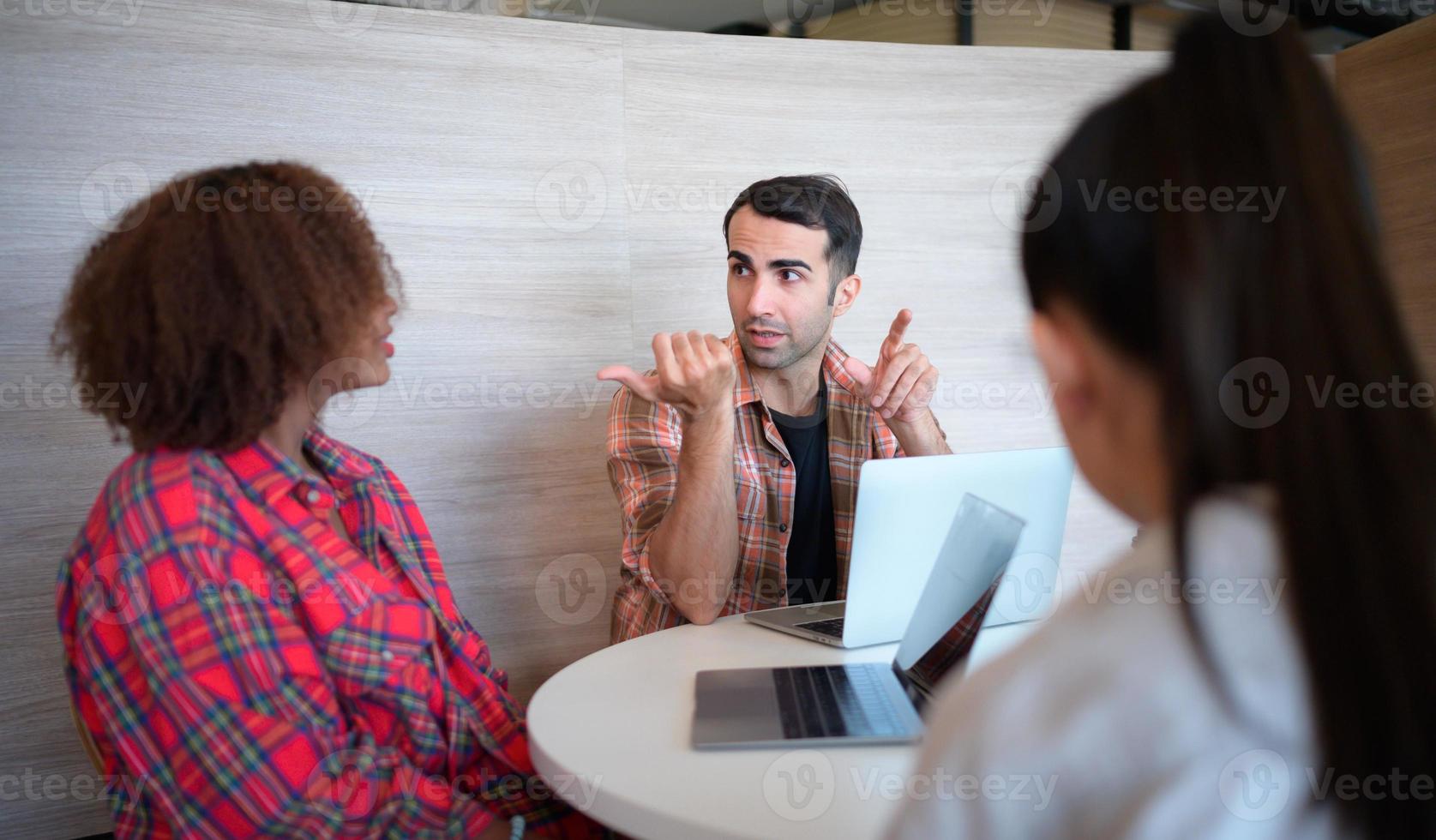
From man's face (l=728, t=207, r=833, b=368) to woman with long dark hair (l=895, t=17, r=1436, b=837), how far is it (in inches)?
65.3

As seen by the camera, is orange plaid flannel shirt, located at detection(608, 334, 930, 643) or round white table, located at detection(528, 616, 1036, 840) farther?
orange plaid flannel shirt, located at detection(608, 334, 930, 643)

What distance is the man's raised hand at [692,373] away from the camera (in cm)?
172

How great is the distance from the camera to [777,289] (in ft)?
7.51

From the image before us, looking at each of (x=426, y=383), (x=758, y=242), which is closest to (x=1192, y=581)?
(x=758, y=242)

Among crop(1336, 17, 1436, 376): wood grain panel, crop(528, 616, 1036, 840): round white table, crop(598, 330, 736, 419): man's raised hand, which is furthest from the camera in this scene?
crop(1336, 17, 1436, 376): wood grain panel

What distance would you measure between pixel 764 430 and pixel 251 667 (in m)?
1.32

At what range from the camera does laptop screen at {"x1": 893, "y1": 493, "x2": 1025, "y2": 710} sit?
1214 mm
